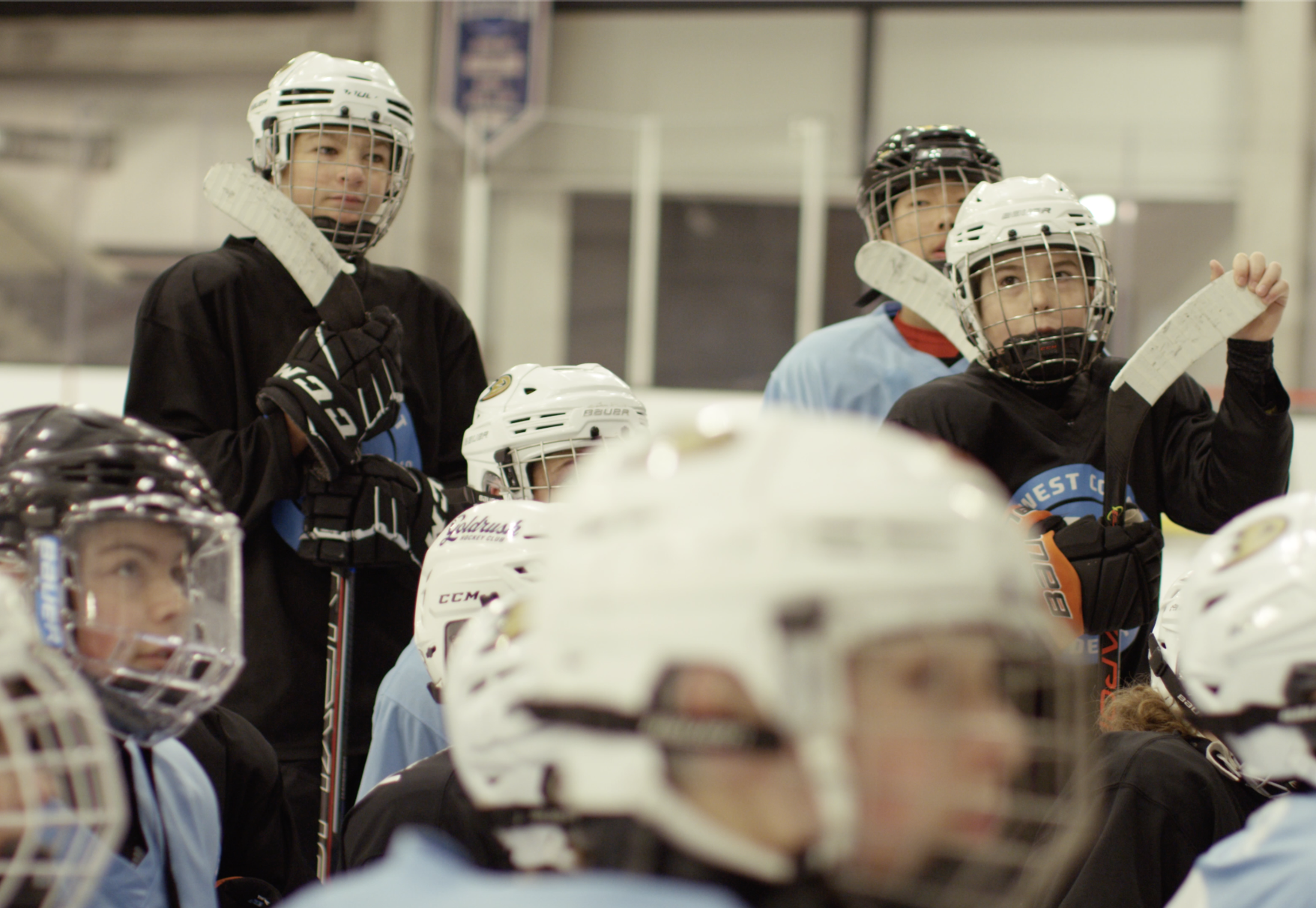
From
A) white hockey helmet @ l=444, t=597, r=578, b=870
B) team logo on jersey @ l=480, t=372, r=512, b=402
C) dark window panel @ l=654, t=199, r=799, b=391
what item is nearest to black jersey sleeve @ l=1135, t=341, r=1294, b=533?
team logo on jersey @ l=480, t=372, r=512, b=402

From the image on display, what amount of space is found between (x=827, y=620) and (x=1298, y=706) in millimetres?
489

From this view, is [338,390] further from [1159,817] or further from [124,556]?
[1159,817]

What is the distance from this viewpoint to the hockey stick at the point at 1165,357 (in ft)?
5.83

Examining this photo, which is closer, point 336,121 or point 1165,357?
point 1165,357

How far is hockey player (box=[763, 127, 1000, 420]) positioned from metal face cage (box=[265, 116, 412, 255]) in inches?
31.3

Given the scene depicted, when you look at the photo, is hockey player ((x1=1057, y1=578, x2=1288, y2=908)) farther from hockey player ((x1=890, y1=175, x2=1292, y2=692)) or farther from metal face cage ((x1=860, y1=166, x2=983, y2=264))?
metal face cage ((x1=860, y1=166, x2=983, y2=264))

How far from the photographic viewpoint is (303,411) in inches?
76.1

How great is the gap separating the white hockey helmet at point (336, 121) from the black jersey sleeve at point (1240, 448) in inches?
48.9

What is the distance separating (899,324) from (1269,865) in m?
1.57

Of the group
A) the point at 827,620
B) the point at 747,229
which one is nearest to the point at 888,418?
the point at 827,620

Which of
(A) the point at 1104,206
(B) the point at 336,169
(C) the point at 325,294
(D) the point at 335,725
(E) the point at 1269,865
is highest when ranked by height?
(A) the point at 1104,206

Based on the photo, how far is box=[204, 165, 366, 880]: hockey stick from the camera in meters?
2.01

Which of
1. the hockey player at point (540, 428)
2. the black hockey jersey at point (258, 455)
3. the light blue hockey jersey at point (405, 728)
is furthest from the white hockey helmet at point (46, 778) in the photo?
the black hockey jersey at point (258, 455)

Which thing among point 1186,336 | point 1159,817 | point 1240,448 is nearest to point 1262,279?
point 1186,336
